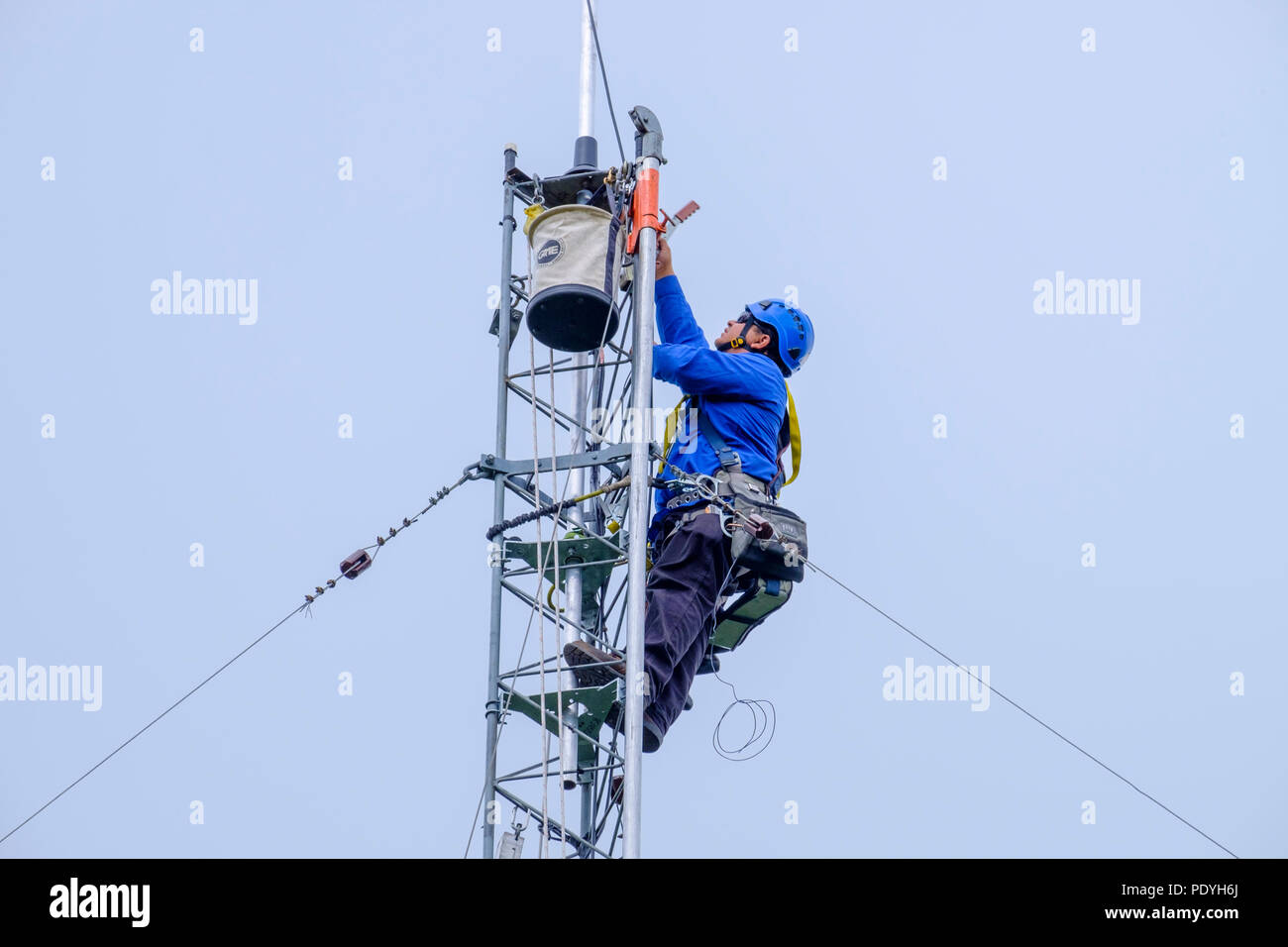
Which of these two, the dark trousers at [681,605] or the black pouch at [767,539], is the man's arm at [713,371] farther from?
the dark trousers at [681,605]

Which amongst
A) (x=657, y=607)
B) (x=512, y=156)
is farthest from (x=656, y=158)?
(x=657, y=607)

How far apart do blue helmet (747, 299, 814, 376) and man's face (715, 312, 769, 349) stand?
54mm

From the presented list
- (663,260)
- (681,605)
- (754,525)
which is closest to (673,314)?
(663,260)

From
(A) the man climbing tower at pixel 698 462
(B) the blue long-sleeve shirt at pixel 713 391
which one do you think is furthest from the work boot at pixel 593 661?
(B) the blue long-sleeve shirt at pixel 713 391

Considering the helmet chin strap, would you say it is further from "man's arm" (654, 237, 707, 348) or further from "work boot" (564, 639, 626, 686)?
"work boot" (564, 639, 626, 686)

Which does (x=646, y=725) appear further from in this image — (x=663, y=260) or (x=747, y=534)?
(x=663, y=260)

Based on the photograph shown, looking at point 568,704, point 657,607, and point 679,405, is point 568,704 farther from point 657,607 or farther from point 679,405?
point 679,405

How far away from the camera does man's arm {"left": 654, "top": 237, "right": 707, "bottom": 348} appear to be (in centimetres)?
1150

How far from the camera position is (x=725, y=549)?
11.3m

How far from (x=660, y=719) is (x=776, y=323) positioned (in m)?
3.21

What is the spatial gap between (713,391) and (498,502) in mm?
1706

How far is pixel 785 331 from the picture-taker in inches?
492

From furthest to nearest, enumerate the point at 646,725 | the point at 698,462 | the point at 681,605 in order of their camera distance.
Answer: the point at 698,462
the point at 681,605
the point at 646,725

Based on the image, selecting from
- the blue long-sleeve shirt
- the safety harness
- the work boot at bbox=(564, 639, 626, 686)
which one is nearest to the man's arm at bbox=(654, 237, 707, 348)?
the blue long-sleeve shirt
